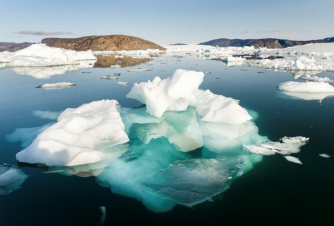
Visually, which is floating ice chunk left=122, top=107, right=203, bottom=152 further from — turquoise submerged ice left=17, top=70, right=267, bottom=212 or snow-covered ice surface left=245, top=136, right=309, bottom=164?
snow-covered ice surface left=245, top=136, right=309, bottom=164

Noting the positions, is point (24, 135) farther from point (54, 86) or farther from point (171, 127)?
point (54, 86)

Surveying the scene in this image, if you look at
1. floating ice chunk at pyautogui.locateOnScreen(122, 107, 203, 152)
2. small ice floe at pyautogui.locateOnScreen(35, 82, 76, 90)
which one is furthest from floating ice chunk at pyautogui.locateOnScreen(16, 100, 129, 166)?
small ice floe at pyautogui.locateOnScreen(35, 82, 76, 90)

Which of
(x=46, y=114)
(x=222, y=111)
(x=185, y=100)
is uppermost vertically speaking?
(x=185, y=100)

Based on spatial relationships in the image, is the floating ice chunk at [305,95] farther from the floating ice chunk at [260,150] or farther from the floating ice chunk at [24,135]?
the floating ice chunk at [24,135]

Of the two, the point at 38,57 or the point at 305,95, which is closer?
the point at 305,95

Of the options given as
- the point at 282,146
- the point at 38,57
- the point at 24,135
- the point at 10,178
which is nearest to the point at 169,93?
the point at 282,146

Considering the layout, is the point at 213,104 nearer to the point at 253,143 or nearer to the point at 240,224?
the point at 253,143

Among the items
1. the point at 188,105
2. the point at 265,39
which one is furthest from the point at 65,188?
the point at 265,39
